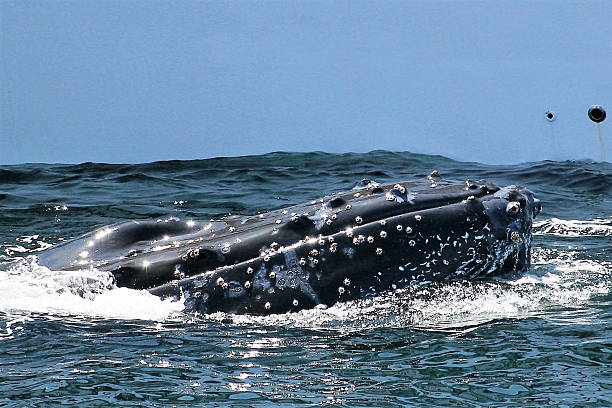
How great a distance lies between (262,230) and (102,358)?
1434 mm

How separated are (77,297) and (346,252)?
1.67 m

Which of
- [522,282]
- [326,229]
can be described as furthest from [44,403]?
[522,282]

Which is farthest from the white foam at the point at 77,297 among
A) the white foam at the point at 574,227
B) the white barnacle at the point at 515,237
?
the white foam at the point at 574,227

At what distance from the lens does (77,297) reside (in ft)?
21.0

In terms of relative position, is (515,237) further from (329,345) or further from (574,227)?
(574,227)

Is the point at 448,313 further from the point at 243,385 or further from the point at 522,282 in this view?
the point at 243,385

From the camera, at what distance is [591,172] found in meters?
13.4

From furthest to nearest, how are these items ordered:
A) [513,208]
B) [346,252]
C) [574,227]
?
[574,227]
[513,208]
[346,252]

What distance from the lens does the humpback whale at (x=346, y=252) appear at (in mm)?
6102

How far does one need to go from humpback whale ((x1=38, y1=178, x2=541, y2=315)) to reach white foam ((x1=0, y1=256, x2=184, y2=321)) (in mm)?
77

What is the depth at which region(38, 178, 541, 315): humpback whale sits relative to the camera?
610cm

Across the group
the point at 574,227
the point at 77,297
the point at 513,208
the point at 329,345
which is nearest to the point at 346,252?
the point at 329,345

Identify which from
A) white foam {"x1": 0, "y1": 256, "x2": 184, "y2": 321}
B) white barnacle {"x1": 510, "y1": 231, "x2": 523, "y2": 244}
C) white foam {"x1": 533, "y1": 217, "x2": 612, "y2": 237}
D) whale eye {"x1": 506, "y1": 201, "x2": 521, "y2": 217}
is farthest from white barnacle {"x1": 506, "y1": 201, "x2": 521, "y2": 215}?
white foam {"x1": 533, "y1": 217, "x2": 612, "y2": 237}

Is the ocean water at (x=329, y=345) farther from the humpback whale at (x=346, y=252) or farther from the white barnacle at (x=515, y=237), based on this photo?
the white barnacle at (x=515, y=237)
